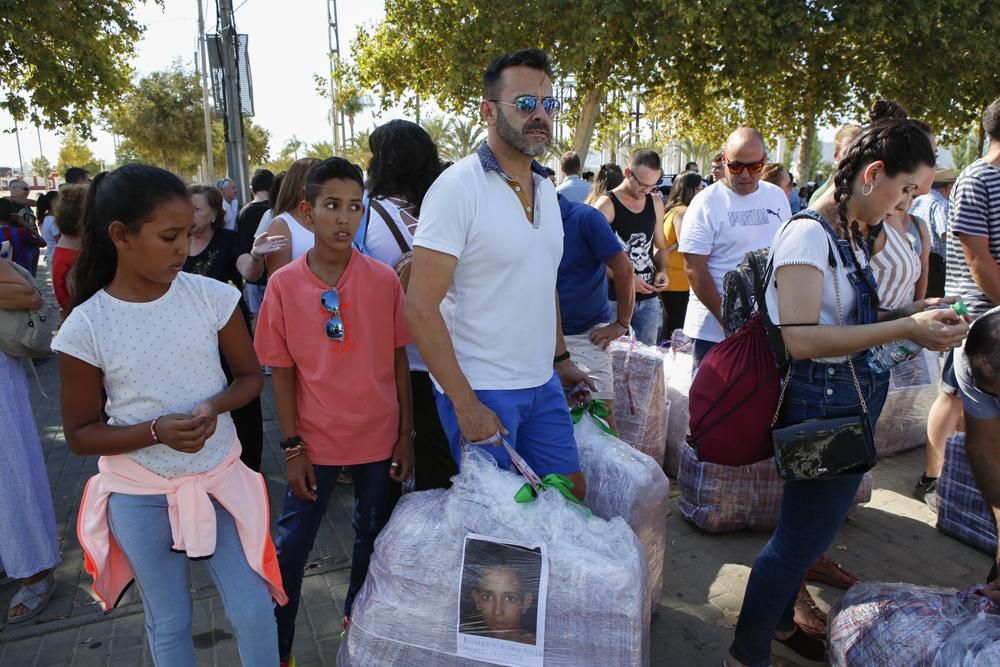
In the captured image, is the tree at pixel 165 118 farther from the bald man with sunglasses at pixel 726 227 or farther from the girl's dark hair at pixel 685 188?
the bald man with sunglasses at pixel 726 227

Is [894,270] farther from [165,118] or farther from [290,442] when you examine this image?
[165,118]

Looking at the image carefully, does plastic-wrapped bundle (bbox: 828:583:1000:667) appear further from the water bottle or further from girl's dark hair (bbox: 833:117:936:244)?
girl's dark hair (bbox: 833:117:936:244)

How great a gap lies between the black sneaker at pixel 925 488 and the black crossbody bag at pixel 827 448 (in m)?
2.38

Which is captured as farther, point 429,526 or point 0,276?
point 0,276

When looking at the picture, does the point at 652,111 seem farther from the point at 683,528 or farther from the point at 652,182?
the point at 683,528

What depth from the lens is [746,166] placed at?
12.8 ft

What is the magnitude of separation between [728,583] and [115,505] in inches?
100.0

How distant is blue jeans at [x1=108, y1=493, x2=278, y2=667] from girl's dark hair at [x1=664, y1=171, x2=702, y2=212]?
17.0 ft

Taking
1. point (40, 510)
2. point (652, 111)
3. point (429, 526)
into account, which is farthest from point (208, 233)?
point (652, 111)

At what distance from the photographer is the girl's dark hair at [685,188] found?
20.6 feet

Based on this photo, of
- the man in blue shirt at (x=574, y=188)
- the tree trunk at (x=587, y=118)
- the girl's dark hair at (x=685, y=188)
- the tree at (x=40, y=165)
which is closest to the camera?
the girl's dark hair at (x=685, y=188)

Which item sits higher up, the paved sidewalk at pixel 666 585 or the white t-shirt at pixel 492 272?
the white t-shirt at pixel 492 272

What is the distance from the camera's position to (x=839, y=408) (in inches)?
84.9

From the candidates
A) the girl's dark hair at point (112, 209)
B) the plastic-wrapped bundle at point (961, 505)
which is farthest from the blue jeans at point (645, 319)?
the girl's dark hair at point (112, 209)
